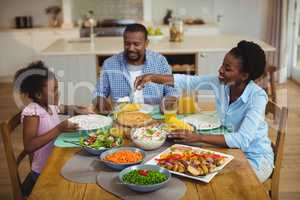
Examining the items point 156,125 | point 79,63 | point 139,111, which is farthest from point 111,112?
point 79,63

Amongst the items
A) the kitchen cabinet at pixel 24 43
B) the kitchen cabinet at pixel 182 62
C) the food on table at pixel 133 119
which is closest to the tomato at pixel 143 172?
the food on table at pixel 133 119

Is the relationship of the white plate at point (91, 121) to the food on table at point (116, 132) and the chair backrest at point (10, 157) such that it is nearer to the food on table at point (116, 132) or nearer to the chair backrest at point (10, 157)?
the food on table at point (116, 132)

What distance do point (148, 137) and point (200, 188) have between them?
15.8 inches

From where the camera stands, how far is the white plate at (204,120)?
1984 millimetres

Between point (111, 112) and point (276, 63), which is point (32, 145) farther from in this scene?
point (276, 63)

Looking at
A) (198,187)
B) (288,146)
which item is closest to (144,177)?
(198,187)

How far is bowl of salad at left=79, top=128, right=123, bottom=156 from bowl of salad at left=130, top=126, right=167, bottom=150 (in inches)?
2.9

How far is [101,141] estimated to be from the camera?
5.83 ft

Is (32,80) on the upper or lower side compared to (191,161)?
upper

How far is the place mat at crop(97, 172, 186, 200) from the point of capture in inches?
54.9

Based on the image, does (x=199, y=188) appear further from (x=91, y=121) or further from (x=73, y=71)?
(x=73, y=71)

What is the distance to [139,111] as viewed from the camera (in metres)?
2.21

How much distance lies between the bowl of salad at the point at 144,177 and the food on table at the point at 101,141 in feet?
0.87

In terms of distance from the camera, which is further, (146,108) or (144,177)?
(146,108)
